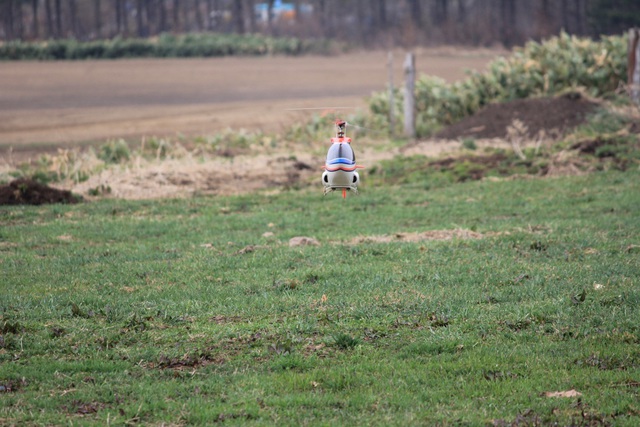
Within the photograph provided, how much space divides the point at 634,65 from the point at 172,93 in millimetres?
21201

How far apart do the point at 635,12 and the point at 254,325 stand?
5506cm

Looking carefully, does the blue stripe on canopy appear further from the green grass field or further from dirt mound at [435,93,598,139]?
dirt mound at [435,93,598,139]

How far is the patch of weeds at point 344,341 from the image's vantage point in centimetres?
783

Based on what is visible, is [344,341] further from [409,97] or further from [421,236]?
[409,97]

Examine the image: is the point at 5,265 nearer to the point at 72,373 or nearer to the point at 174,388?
the point at 72,373

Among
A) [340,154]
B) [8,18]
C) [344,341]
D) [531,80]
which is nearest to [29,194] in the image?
[344,341]

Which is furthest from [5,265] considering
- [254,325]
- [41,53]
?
[41,53]

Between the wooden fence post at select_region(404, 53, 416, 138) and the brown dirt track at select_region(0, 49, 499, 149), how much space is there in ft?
13.3

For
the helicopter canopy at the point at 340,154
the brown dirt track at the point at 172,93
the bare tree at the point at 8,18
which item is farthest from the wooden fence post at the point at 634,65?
the bare tree at the point at 8,18

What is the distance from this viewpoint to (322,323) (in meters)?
8.45

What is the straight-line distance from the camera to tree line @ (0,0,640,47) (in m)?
62.7

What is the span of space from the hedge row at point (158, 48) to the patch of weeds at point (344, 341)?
138 feet

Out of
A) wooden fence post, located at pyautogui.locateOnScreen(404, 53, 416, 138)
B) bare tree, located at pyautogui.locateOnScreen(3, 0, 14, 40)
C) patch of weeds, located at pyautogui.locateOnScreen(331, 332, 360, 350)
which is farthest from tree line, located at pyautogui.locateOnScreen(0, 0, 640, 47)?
patch of weeds, located at pyautogui.locateOnScreen(331, 332, 360, 350)

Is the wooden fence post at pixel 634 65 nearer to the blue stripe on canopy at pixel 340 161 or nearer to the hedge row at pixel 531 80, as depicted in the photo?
the hedge row at pixel 531 80
